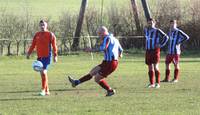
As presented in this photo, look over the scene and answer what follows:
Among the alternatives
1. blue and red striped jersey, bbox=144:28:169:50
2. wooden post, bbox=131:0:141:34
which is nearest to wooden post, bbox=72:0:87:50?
wooden post, bbox=131:0:141:34

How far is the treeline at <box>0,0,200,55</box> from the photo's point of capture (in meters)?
39.3

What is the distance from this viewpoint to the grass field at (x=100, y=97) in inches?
504

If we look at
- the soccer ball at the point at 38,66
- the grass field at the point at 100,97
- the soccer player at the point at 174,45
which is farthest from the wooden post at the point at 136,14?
the soccer ball at the point at 38,66

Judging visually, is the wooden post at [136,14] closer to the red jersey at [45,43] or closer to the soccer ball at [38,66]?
the red jersey at [45,43]

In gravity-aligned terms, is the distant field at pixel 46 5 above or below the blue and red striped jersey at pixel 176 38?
below

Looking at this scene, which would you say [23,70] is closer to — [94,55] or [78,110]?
[94,55]

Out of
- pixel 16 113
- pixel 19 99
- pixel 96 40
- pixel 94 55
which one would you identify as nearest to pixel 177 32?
pixel 19 99

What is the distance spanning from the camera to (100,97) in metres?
15.4

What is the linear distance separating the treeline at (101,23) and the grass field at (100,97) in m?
15.8

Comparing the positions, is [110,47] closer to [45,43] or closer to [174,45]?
[45,43]

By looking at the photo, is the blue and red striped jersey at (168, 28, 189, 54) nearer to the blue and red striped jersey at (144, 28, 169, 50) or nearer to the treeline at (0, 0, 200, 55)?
the blue and red striped jersey at (144, 28, 169, 50)

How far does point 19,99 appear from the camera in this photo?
15.1 metres

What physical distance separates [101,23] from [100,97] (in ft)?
87.0

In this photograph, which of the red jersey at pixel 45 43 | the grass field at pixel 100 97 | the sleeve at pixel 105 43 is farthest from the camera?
the red jersey at pixel 45 43
